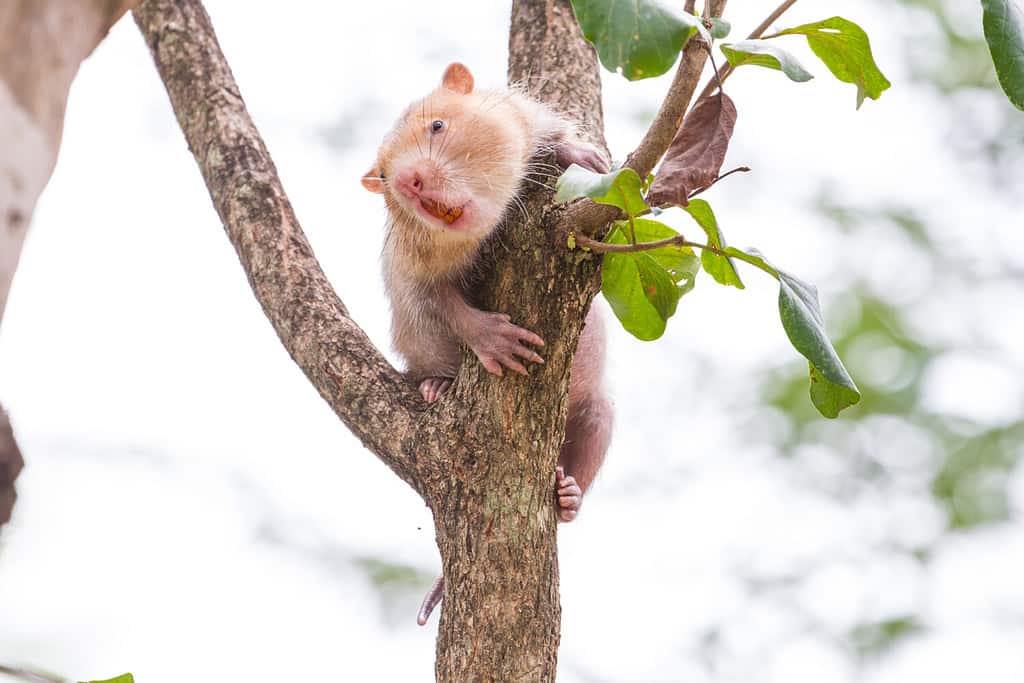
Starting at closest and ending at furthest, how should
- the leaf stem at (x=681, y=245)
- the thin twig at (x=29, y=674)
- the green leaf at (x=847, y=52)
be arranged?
the thin twig at (x=29, y=674) → the leaf stem at (x=681, y=245) → the green leaf at (x=847, y=52)

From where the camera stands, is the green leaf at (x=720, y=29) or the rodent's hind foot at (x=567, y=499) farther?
the rodent's hind foot at (x=567, y=499)

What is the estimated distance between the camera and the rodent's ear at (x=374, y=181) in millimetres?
4346

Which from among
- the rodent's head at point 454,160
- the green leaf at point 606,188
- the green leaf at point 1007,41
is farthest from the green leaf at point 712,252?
the rodent's head at point 454,160

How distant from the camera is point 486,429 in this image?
10.6 ft

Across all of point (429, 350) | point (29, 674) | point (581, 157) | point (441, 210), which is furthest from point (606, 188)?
point (429, 350)

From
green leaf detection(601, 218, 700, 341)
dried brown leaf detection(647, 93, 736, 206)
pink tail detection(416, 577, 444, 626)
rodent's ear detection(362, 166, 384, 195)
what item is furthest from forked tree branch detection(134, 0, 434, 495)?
dried brown leaf detection(647, 93, 736, 206)

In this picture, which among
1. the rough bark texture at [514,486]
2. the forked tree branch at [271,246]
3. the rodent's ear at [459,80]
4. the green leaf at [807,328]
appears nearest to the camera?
the green leaf at [807,328]

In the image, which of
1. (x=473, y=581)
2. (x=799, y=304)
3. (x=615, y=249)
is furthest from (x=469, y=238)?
(x=799, y=304)

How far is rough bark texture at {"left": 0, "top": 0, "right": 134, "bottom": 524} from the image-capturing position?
1.65 m

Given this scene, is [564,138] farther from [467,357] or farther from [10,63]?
[10,63]

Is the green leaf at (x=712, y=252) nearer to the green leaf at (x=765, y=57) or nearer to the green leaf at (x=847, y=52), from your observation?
the green leaf at (x=765, y=57)

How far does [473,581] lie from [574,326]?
0.80 meters

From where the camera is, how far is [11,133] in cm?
166

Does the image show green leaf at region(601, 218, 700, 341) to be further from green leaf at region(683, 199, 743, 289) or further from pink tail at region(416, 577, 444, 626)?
pink tail at region(416, 577, 444, 626)
